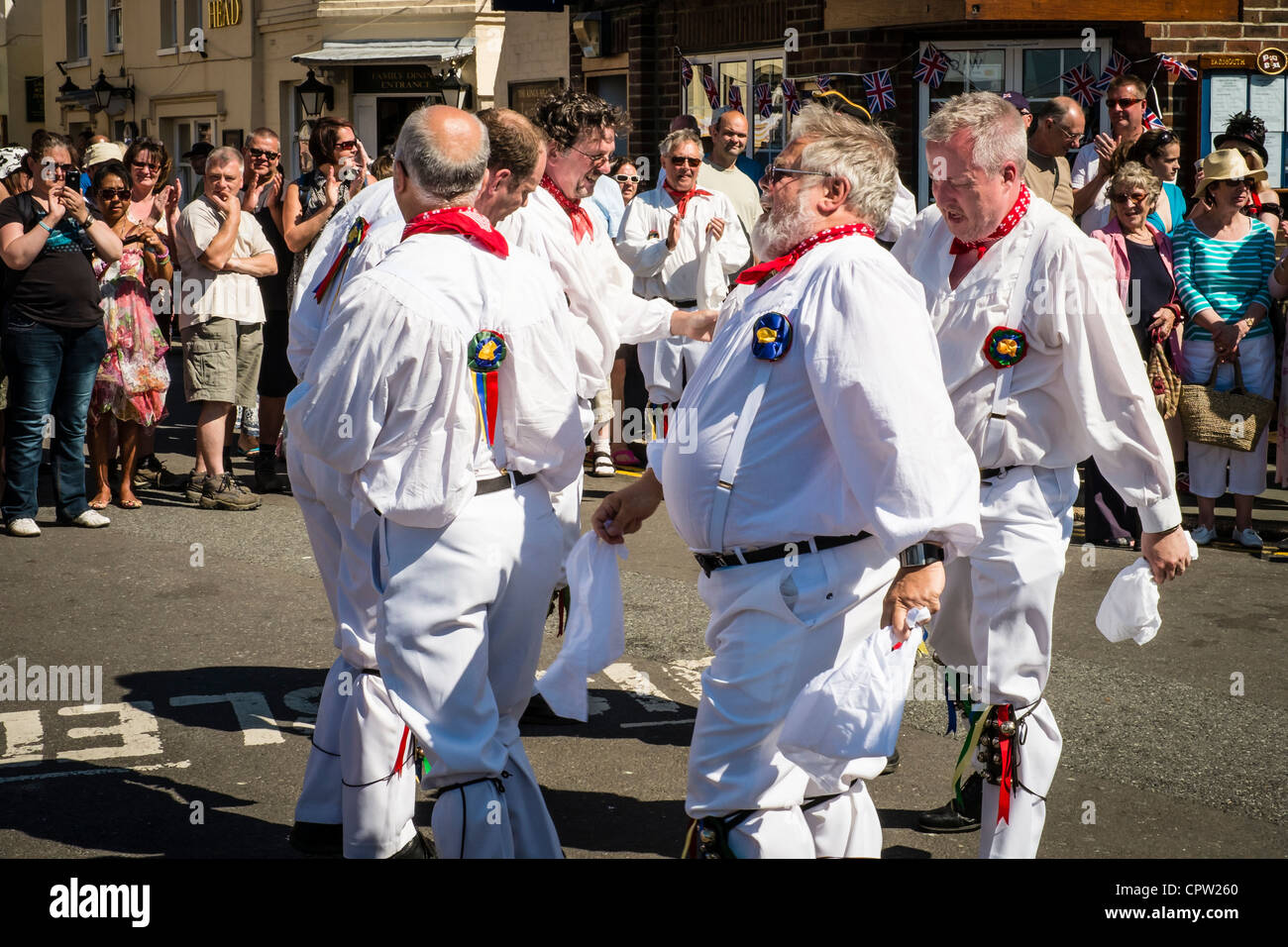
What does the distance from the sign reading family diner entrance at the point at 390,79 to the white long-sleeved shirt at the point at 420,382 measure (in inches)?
824

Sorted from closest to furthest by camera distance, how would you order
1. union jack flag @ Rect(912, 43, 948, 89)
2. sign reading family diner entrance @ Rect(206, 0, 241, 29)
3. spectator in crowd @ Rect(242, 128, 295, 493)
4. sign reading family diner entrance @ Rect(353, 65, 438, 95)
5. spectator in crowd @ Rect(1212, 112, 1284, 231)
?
spectator in crowd @ Rect(1212, 112, 1284, 231)
spectator in crowd @ Rect(242, 128, 295, 493)
union jack flag @ Rect(912, 43, 948, 89)
sign reading family diner entrance @ Rect(353, 65, 438, 95)
sign reading family diner entrance @ Rect(206, 0, 241, 29)

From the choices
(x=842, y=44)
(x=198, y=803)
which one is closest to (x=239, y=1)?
(x=842, y=44)

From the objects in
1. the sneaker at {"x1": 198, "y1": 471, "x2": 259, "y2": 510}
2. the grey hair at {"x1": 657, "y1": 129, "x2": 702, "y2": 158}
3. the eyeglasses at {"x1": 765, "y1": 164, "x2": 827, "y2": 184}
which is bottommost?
the sneaker at {"x1": 198, "y1": 471, "x2": 259, "y2": 510}

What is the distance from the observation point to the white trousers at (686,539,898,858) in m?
3.29

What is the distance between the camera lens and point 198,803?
15.5 ft

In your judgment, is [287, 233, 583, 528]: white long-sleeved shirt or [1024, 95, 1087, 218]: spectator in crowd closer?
[287, 233, 583, 528]: white long-sleeved shirt

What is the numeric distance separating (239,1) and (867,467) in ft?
85.5

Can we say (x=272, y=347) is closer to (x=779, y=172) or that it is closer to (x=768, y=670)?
(x=779, y=172)

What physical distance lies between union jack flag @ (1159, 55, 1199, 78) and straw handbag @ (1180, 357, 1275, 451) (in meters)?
5.05

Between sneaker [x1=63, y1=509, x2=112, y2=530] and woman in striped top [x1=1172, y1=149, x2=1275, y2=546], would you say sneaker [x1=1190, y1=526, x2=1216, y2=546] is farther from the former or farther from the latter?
sneaker [x1=63, y1=509, x2=112, y2=530]

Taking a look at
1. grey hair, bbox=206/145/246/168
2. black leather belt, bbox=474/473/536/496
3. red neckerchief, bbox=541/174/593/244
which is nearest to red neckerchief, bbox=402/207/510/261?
black leather belt, bbox=474/473/536/496

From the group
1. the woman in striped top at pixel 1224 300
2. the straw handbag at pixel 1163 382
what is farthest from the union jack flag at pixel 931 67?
the straw handbag at pixel 1163 382

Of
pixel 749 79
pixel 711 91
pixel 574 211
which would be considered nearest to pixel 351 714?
pixel 574 211

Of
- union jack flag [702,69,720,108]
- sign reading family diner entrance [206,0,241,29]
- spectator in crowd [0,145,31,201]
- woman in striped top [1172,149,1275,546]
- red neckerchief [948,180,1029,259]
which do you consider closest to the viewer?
red neckerchief [948,180,1029,259]
